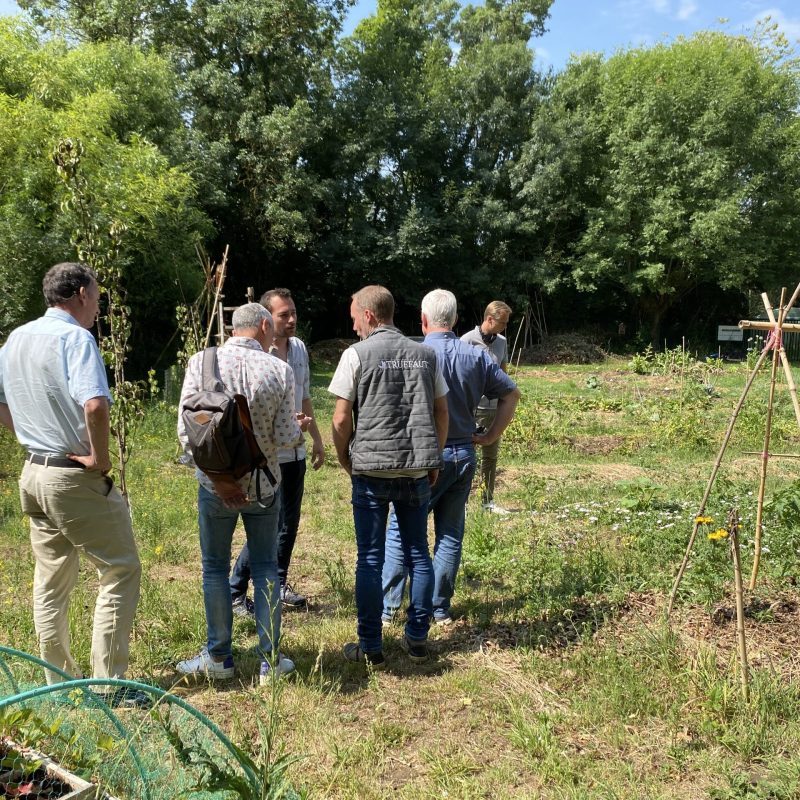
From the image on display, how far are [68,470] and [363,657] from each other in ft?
5.72

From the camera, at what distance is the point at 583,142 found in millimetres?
24484

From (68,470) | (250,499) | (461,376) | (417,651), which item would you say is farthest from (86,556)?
(461,376)

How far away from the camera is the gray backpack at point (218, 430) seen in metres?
2.94

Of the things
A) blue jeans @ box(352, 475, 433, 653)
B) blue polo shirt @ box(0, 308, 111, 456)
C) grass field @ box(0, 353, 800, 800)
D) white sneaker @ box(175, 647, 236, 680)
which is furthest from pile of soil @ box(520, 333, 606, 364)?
blue polo shirt @ box(0, 308, 111, 456)

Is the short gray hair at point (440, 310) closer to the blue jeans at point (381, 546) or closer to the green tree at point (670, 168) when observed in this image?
the blue jeans at point (381, 546)

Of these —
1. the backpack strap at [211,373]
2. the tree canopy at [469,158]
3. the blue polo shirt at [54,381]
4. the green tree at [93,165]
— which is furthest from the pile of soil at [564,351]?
the blue polo shirt at [54,381]

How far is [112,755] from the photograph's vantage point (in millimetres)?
2268

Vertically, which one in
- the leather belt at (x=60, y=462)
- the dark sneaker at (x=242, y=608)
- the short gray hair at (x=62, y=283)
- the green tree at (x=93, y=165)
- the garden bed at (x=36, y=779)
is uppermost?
the green tree at (x=93, y=165)

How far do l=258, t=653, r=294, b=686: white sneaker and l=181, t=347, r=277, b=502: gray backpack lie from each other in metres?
0.98

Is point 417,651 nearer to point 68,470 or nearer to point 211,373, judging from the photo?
point 211,373

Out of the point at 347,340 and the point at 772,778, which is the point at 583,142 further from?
the point at 772,778

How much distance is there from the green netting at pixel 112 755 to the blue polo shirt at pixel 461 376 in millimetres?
2074

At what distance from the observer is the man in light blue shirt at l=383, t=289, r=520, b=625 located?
12.9 feet

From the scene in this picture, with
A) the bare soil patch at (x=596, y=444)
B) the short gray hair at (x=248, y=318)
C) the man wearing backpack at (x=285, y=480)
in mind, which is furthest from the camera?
the bare soil patch at (x=596, y=444)
